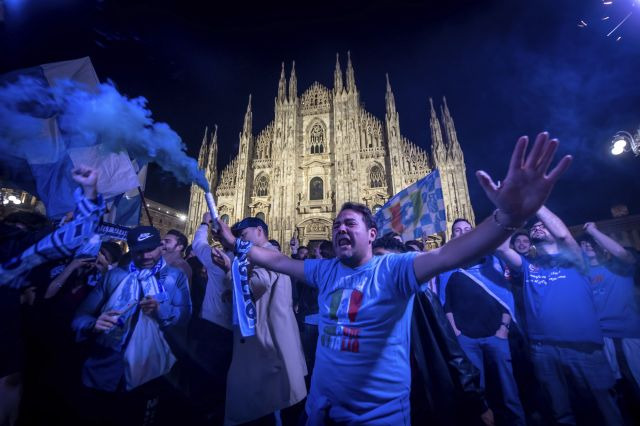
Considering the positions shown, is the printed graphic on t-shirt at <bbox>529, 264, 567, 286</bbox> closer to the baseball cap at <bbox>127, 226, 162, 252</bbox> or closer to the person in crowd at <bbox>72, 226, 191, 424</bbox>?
the person in crowd at <bbox>72, 226, 191, 424</bbox>

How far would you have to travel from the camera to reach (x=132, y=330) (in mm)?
2354

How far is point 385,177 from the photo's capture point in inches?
840

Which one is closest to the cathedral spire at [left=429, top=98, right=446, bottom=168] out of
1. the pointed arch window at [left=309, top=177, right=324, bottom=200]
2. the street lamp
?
the pointed arch window at [left=309, top=177, right=324, bottom=200]

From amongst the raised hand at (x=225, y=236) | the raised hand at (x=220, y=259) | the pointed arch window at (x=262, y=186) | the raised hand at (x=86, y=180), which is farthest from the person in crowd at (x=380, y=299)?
the pointed arch window at (x=262, y=186)

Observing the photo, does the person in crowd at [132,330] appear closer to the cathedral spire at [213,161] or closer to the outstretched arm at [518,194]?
the outstretched arm at [518,194]

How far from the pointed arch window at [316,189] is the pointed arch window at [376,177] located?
4.40m

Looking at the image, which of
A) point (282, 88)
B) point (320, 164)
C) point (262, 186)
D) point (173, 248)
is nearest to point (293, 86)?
point (282, 88)

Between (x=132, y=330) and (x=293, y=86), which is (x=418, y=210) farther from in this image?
(x=293, y=86)

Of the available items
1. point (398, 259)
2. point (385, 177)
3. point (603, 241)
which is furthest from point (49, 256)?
point (385, 177)

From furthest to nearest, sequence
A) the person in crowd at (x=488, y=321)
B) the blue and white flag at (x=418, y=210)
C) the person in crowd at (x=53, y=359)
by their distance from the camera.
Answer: the blue and white flag at (x=418, y=210), the person in crowd at (x=488, y=321), the person in crowd at (x=53, y=359)

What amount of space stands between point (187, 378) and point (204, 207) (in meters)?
20.2

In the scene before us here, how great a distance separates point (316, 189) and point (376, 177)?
5.43 metres

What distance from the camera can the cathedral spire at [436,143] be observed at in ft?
67.2

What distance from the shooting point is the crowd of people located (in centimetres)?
142
